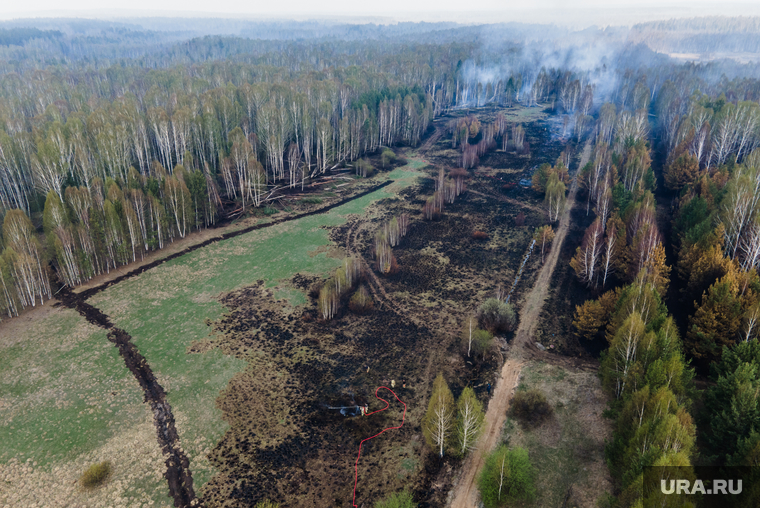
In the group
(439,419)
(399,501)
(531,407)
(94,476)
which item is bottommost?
(94,476)

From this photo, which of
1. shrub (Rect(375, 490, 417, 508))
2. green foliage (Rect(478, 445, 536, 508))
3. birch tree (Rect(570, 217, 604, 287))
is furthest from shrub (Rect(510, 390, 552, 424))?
birch tree (Rect(570, 217, 604, 287))

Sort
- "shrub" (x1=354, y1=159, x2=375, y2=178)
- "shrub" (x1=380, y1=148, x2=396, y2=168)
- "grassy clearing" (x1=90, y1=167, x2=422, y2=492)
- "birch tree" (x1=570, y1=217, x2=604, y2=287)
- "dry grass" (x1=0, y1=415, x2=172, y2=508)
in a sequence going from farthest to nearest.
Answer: "shrub" (x1=380, y1=148, x2=396, y2=168), "shrub" (x1=354, y1=159, x2=375, y2=178), "birch tree" (x1=570, y1=217, x2=604, y2=287), "grassy clearing" (x1=90, y1=167, x2=422, y2=492), "dry grass" (x1=0, y1=415, x2=172, y2=508)

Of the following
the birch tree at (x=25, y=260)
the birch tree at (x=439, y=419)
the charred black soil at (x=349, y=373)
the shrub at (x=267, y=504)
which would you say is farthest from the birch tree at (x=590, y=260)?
the birch tree at (x=25, y=260)

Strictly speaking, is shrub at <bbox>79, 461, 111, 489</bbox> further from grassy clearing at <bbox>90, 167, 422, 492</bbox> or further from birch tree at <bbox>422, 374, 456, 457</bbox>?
birch tree at <bbox>422, 374, 456, 457</bbox>

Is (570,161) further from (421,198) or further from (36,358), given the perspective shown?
(36,358)

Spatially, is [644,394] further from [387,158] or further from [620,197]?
[387,158]

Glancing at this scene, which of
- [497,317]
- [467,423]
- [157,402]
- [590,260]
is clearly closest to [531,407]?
[467,423]
